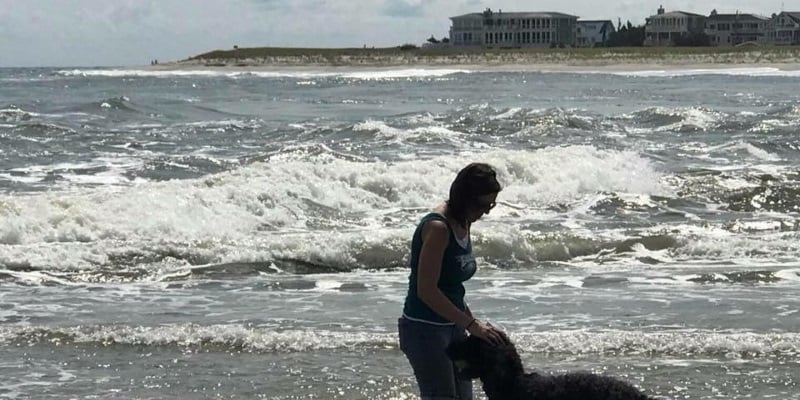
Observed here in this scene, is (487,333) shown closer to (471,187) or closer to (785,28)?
(471,187)

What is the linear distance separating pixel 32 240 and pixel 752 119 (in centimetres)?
2538

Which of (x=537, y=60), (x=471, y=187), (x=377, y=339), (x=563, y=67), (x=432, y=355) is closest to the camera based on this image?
(x=471, y=187)

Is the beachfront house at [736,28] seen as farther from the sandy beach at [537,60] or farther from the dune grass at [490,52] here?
the sandy beach at [537,60]

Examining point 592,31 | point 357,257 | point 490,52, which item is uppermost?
point 357,257

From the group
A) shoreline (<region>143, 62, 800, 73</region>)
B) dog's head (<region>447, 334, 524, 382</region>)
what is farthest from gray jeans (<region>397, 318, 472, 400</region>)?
shoreline (<region>143, 62, 800, 73</region>)

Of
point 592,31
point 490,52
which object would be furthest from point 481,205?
point 592,31

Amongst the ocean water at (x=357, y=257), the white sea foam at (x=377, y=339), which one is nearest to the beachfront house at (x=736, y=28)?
the ocean water at (x=357, y=257)

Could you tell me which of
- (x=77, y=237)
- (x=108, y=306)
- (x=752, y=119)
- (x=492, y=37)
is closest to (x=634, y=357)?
(x=108, y=306)

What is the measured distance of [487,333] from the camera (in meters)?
5.14

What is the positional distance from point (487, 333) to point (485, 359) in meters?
0.11

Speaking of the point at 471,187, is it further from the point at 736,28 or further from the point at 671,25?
the point at 736,28

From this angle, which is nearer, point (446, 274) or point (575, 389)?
point (575, 389)

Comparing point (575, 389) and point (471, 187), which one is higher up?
point (471, 187)

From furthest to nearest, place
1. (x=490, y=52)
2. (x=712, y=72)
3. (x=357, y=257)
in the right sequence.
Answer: (x=490, y=52) < (x=712, y=72) < (x=357, y=257)
